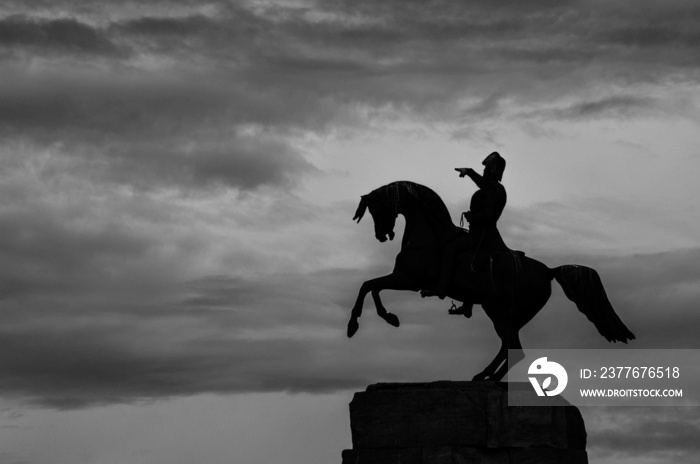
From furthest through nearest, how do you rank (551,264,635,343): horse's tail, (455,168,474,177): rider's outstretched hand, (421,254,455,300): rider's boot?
(455,168,474,177): rider's outstretched hand
(551,264,635,343): horse's tail
(421,254,455,300): rider's boot

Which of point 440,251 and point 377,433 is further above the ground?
point 440,251

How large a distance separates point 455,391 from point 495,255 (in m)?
2.09

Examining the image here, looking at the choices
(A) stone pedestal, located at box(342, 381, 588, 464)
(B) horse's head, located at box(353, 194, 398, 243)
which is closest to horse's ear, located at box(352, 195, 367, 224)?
(B) horse's head, located at box(353, 194, 398, 243)

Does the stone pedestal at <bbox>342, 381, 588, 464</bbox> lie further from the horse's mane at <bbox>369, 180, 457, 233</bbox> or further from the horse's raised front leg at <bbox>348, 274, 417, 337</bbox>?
the horse's mane at <bbox>369, 180, 457, 233</bbox>

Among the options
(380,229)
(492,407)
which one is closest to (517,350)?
(492,407)

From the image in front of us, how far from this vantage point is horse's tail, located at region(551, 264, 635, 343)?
22.6 metres

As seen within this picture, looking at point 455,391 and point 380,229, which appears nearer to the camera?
point 455,391

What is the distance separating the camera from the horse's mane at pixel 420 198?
894 inches

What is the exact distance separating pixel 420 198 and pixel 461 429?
3387 mm

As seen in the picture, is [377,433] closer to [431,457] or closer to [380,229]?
[431,457]

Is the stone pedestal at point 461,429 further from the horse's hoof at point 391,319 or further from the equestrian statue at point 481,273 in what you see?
the horse's hoof at point 391,319

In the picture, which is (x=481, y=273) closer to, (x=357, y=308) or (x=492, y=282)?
(x=492, y=282)

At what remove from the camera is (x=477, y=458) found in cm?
2117

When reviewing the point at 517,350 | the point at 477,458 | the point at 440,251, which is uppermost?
the point at 440,251
